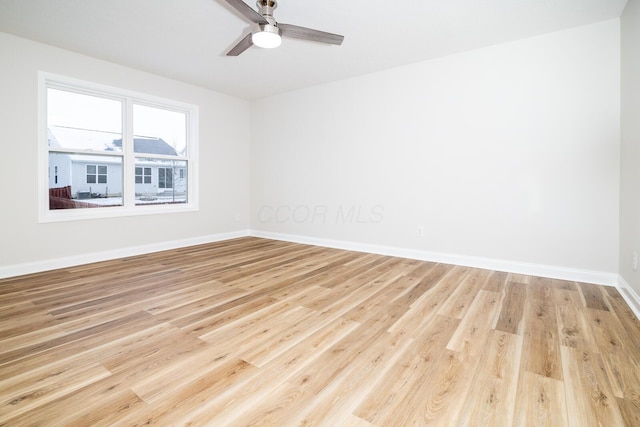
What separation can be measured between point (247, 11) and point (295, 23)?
0.93m

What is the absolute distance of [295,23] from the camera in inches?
118

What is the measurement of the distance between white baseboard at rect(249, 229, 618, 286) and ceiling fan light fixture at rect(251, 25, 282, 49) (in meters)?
2.93

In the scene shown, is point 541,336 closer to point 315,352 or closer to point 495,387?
point 495,387

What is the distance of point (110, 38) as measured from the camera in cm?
329

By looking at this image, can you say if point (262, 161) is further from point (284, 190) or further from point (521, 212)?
point (521, 212)

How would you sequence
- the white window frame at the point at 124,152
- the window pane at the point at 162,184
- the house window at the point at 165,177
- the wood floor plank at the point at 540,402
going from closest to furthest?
1. the wood floor plank at the point at 540,402
2. the white window frame at the point at 124,152
3. the window pane at the point at 162,184
4. the house window at the point at 165,177

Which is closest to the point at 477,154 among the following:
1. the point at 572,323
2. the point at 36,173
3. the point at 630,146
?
the point at 630,146

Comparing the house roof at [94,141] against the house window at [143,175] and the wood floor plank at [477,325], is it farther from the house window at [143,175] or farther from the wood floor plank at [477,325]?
the wood floor plank at [477,325]

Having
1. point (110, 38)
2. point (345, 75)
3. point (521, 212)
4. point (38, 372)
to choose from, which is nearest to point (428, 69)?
point (345, 75)

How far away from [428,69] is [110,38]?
366cm

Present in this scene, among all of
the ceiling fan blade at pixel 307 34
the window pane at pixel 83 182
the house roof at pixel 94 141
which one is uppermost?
the ceiling fan blade at pixel 307 34

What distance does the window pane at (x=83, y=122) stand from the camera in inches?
142

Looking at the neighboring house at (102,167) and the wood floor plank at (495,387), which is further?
the neighboring house at (102,167)

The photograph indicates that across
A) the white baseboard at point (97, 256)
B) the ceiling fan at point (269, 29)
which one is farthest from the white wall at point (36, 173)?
the ceiling fan at point (269, 29)
